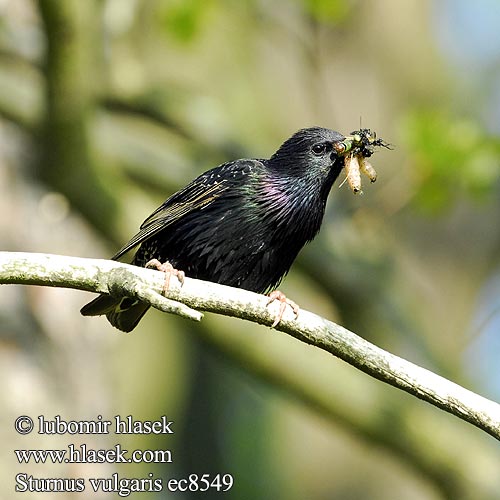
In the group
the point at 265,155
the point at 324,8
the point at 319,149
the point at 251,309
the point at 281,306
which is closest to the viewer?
the point at 251,309

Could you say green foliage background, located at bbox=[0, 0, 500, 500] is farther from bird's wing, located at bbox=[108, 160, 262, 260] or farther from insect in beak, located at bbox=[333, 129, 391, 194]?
insect in beak, located at bbox=[333, 129, 391, 194]

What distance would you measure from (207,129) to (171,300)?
4269 mm

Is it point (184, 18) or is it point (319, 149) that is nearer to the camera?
point (319, 149)

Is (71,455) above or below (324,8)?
below

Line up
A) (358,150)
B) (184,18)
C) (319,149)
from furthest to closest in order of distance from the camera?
(184,18) → (319,149) → (358,150)

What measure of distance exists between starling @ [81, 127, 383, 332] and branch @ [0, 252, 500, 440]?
115 centimetres

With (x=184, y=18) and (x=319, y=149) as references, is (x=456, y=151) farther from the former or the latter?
(x=319, y=149)

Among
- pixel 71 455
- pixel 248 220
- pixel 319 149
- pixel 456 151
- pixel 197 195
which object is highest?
Answer: pixel 456 151

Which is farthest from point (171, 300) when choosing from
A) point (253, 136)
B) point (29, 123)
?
point (253, 136)

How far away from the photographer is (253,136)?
8.90 meters

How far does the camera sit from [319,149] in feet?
17.1

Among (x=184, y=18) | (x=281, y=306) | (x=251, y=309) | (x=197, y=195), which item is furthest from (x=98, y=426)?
(x=184, y=18)

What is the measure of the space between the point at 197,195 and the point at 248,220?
32 centimetres

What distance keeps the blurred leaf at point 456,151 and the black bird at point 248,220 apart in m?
2.20
